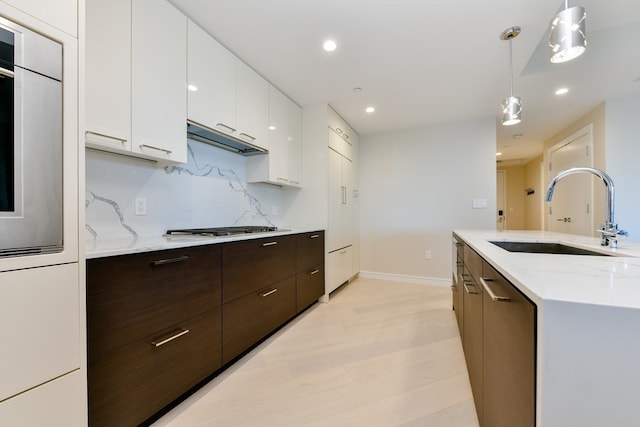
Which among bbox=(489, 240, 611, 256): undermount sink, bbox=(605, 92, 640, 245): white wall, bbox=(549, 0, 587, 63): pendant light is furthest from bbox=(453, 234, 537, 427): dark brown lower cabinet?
bbox=(605, 92, 640, 245): white wall

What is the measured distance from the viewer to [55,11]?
0.83 metres

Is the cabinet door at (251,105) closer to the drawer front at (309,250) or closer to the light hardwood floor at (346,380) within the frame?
the drawer front at (309,250)

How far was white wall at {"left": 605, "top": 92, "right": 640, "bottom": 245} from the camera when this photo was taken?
2.80m

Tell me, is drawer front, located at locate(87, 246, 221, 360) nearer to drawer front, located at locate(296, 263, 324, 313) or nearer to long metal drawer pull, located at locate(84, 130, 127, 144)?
long metal drawer pull, located at locate(84, 130, 127, 144)

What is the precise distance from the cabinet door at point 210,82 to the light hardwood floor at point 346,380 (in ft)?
5.42

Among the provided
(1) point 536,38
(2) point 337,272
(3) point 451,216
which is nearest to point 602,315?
(1) point 536,38

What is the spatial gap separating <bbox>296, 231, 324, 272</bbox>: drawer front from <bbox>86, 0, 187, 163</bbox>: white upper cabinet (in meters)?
1.24

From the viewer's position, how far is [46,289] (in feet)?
2.63

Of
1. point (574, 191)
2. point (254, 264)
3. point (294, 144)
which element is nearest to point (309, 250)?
point (254, 264)

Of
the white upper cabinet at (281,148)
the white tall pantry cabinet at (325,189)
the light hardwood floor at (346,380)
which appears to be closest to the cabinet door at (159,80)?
the white upper cabinet at (281,148)

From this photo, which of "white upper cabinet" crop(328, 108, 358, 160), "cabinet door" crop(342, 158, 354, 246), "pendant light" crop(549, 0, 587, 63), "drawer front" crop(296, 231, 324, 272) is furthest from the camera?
"cabinet door" crop(342, 158, 354, 246)

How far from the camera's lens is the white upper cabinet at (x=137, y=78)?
124 centimetres

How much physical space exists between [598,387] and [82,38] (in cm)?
164

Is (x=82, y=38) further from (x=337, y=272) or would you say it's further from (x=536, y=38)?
(x=337, y=272)
